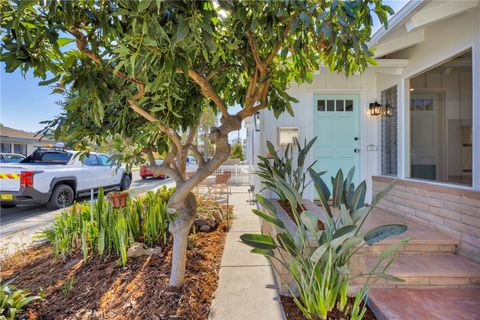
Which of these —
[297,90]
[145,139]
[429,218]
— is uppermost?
[297,90]

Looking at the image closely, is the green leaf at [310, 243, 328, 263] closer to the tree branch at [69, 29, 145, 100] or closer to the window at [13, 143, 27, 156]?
the tree branch at [69, 29, 145, 100]

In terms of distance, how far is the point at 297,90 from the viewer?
4.84m

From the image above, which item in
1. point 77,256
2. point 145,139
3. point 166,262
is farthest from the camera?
point 77,256

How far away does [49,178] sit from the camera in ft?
20.6

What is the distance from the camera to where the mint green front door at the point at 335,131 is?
491cm

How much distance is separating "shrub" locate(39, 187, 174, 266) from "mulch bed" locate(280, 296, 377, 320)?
158 centimetres

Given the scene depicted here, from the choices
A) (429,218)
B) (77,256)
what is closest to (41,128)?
(77,256)

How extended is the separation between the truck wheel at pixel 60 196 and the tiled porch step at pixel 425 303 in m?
7.15

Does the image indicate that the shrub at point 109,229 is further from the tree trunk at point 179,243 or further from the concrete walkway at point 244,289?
the concrete walkway at point 244,289

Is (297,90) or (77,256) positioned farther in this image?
(297,90)

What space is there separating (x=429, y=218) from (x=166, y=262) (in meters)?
3.43

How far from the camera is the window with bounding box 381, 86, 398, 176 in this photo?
4.41 metres

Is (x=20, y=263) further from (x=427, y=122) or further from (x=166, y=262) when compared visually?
(x=427, y=122)

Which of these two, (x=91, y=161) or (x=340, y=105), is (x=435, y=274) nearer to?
(x=340, y=105)
